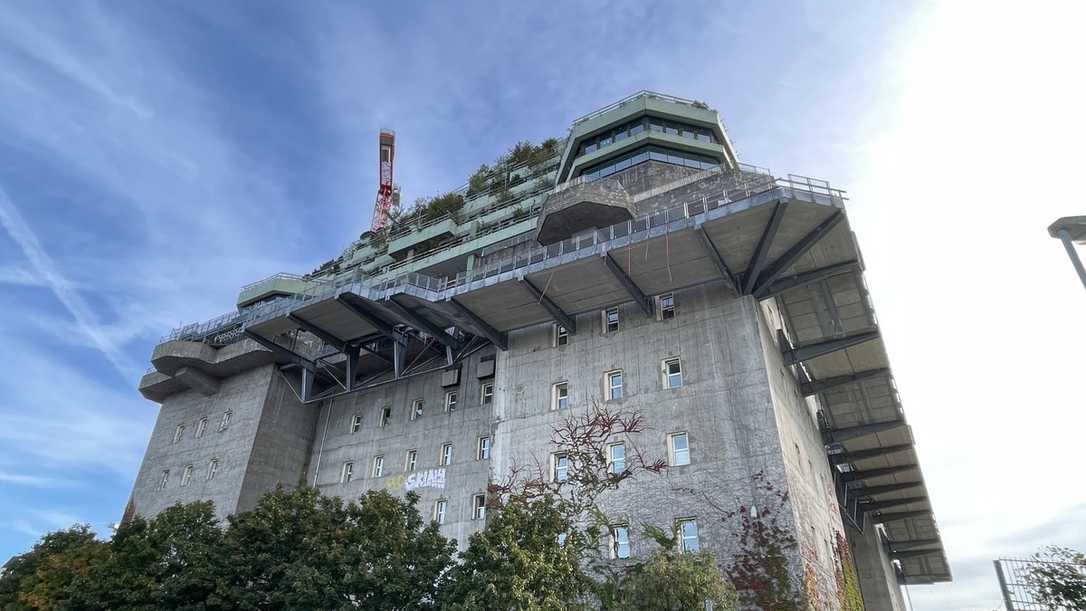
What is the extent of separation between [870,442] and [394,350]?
33.9 metres

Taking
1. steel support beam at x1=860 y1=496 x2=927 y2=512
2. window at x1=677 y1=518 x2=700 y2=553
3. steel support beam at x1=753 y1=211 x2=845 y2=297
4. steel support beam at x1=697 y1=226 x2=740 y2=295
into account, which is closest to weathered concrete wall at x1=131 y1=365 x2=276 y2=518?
window at x1=677 y1=518 x2=700 y2=553

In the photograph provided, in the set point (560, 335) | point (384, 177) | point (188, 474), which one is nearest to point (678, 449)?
point (560, 335)

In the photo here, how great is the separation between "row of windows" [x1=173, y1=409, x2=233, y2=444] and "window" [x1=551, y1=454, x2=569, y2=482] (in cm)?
2521

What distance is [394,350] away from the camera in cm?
4041

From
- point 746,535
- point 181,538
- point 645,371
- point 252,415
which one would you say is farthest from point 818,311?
point 252,415

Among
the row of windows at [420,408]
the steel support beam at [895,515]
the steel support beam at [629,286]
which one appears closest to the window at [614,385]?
the steel support beam at [629,286]

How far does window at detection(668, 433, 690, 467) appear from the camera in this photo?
27.0 meters

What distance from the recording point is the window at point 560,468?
2889 cm

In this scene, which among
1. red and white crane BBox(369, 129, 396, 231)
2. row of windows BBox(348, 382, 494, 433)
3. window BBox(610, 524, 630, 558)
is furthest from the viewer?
red and white crane BBox(369, 129, 396, 231)

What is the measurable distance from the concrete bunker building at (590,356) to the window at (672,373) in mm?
97

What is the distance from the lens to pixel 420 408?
4016 centimetres

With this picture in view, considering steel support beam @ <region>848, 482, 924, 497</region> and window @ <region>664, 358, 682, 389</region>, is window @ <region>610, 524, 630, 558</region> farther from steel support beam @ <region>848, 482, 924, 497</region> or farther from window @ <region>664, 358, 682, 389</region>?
steel support beam @ <region>848, 482, 924, 497</region>

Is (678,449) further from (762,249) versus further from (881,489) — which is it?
(881,489)

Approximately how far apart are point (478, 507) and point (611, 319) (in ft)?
38.5
